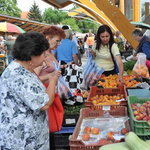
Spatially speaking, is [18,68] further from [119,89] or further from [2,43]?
[2,43]

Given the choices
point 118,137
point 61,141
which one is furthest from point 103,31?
point 118,137

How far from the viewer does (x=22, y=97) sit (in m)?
2.01

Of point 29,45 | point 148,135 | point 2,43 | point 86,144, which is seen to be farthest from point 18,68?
point 2,43

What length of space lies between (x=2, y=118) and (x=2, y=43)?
10.8 meters

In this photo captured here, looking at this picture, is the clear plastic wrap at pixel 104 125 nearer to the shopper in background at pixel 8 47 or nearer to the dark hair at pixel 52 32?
the dark hair at pixel 52 32

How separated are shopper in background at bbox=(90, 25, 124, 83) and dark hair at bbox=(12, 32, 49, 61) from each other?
2433mm

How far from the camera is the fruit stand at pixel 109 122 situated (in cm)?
219

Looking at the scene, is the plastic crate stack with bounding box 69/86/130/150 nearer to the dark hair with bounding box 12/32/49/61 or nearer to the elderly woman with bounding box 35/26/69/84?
the elderly woman with bounding box 35/26/69/84

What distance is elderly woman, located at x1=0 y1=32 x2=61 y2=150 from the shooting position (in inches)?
79.5

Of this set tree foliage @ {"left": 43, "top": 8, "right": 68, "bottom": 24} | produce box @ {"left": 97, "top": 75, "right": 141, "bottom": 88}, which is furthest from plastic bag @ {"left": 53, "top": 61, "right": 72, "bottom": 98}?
tree foliage @ {"left": 43, "top": 8, "right": 68, "bottom": 24}

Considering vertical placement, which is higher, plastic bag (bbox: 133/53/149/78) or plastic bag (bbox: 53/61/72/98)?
plastic bag (bbox: 133/53/149/78)

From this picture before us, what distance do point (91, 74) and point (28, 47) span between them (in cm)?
274

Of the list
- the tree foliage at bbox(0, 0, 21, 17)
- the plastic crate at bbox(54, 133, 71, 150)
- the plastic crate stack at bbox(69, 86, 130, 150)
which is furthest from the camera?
the tree foliage at bbox(0, 0, 21, 17)

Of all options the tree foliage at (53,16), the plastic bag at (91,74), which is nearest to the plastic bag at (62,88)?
the plastic bag at (91,74)
